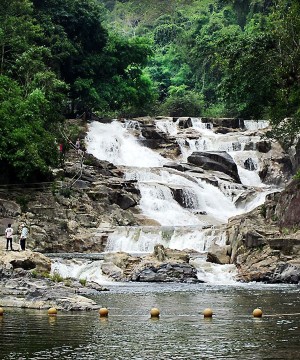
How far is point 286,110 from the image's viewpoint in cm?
3584

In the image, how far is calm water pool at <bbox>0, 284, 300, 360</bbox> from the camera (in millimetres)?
14547

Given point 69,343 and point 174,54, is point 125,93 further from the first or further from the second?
point 69,343

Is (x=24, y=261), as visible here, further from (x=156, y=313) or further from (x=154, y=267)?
(x=156, y=313)

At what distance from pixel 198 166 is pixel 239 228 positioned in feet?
68.2

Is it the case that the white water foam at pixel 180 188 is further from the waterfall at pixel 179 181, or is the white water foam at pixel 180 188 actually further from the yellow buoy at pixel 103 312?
the yellow buoy at pixel 103 312

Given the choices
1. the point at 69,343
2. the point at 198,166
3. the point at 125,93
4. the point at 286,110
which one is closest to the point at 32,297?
the point at 69,343

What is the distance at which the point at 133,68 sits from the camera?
2724 inches

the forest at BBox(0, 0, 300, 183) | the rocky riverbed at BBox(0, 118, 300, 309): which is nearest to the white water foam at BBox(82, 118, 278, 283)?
the rocky riverbed at BBox(0, 118, 300, 309)

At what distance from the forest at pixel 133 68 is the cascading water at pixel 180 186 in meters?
3.20

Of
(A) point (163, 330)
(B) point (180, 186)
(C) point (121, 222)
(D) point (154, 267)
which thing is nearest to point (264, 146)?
(B) point (180, 186)

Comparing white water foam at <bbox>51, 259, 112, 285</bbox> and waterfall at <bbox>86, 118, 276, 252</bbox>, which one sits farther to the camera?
waterfall at <bbox>86, 118, 276, 252</bbox>

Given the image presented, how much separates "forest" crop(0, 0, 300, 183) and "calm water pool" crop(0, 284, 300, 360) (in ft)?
44.4

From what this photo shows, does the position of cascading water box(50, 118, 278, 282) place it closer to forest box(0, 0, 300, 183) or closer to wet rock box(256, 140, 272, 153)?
wet rock box(256, 140, 272, 153)

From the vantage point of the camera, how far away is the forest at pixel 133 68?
1421 inches
